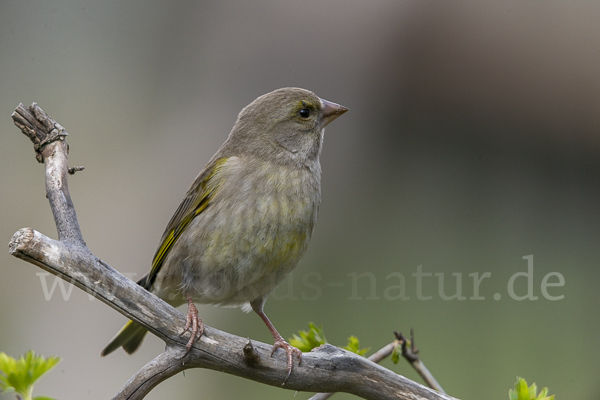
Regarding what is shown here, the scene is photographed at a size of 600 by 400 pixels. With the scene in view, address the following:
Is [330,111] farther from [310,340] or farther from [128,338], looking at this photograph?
[128,338]

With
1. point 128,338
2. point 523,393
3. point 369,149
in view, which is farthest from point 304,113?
point 369,149

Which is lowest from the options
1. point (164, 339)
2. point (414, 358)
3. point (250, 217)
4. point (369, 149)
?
point (164, 339)

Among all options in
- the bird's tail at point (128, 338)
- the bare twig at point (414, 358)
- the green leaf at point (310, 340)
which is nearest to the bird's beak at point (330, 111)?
the green leaf at point (310, 340)

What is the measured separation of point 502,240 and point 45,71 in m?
4.57

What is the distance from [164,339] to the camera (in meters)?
2.25

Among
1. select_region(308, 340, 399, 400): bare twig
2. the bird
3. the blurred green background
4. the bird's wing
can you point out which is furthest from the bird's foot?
the blurred green background

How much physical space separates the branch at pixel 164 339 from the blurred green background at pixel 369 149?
2.50 m

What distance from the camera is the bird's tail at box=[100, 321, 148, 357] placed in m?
3.03

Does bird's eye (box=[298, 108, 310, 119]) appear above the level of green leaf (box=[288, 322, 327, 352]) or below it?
above

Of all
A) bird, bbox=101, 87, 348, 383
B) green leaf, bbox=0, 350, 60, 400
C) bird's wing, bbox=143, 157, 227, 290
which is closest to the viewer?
green leaf, bbox=0, 350, 60, 400

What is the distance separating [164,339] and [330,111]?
56.9 inches

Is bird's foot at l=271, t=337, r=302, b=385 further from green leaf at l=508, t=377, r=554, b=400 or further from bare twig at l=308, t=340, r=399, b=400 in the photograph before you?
green leaf at l=508, t=377, r=554, b=400

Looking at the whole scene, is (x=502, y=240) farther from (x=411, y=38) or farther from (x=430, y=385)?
(x=430, y=385)

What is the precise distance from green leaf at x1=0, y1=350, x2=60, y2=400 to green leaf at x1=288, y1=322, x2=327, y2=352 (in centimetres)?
98
